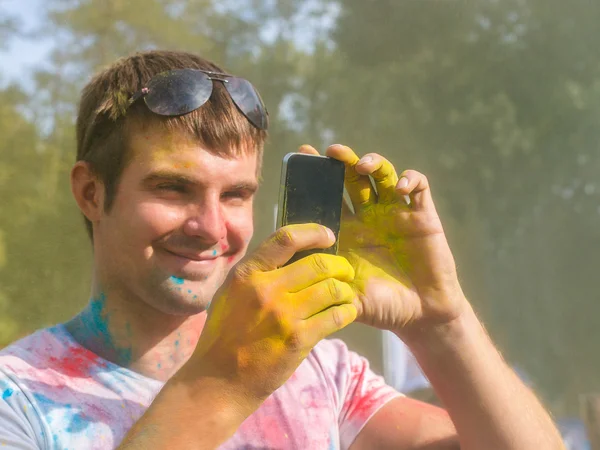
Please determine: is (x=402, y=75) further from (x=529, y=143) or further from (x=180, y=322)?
(x=180, y=322)

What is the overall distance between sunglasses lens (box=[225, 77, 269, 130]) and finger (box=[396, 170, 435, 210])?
0.51 meters

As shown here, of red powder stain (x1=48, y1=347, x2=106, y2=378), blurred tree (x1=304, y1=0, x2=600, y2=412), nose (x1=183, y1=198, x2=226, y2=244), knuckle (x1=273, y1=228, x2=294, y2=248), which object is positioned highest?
blurred tree (x1=304, y1=0, x2=600, y2=412)

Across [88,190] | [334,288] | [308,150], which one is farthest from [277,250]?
[88,190]

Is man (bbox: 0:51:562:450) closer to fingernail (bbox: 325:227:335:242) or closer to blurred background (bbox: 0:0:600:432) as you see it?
fingernail (bbox: 325:227:335:242)

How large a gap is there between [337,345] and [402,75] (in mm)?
3394

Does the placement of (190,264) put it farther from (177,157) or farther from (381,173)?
(381,173)

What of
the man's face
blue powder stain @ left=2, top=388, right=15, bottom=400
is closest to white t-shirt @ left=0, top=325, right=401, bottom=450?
blue powder stain @ left=2, top=388, right=15, bottom=400

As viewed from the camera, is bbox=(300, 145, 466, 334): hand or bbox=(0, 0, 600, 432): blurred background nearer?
bbox=(300, 145, 466, 334): hand

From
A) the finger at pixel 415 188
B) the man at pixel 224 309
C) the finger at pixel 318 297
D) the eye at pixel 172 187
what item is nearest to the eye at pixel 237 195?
the man at pixel 224 309

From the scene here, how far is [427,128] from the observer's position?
183 inches

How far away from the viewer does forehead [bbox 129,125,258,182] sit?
141cm

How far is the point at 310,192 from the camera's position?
43.9 inches

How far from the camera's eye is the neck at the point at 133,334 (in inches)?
54.9

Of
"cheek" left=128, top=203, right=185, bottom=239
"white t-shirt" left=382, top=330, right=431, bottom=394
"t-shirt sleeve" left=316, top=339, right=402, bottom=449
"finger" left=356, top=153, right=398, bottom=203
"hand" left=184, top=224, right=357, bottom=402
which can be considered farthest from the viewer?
"white t-shirt" left=382, top=330, right=431, bottom=394
